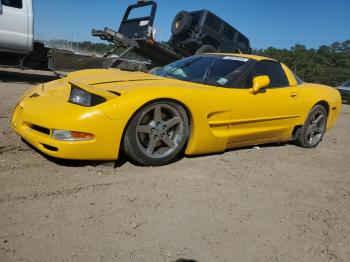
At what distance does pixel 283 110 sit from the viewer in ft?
15.6

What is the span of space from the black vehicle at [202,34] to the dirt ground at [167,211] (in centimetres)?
747

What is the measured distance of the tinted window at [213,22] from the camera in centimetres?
1107

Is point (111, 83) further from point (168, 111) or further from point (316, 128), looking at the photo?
point (316, 128)

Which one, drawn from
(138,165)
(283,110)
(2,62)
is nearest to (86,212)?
(138,165)

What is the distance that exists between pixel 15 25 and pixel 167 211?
745 centimetres

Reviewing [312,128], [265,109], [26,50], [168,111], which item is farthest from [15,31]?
[312,128]

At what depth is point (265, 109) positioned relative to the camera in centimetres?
447

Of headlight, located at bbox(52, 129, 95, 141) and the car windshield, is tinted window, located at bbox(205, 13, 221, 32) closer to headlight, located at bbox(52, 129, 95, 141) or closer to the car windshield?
the car windshield

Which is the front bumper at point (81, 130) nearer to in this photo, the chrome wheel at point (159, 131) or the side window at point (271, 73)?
the chrome wheel at point (159, 131)

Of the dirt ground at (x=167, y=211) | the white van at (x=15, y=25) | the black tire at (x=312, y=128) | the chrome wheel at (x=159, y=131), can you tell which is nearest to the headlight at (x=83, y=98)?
the chrome wheel at (x=159, y=131)

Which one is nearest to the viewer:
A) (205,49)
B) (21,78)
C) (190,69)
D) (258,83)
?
(258,83)

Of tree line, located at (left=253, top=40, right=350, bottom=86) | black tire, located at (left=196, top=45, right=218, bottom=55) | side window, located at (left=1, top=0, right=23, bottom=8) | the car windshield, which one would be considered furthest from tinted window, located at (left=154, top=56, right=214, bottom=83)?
tree line, located at (left=253, top=40, right=350, bottom=86)

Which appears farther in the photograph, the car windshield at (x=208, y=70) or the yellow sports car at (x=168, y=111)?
the car windshield at (x=208, y=70)

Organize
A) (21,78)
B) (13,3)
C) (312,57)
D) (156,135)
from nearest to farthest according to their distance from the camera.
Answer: (156,135)
(13,3)
(21,78)
(312,57)
